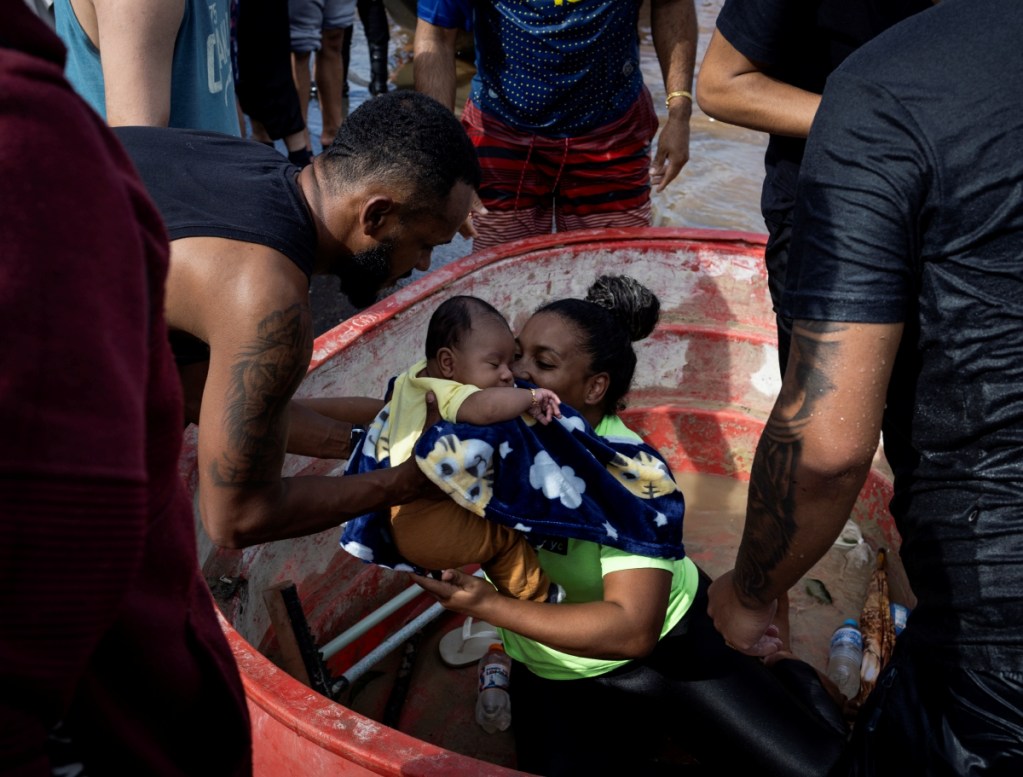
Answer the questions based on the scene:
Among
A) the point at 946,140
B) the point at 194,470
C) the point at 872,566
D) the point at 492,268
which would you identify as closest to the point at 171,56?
the point at 194,470

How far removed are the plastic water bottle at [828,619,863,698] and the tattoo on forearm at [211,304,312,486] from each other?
1.77 meters

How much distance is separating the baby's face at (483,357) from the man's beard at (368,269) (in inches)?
9.2

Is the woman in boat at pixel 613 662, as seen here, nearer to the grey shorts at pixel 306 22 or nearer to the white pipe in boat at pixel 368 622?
the white pipe in boat at pixel 368 622

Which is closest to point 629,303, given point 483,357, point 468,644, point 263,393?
point 483,357

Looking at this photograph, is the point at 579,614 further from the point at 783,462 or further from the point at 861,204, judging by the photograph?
the point at 861,204

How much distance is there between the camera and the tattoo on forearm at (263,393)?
1.50m

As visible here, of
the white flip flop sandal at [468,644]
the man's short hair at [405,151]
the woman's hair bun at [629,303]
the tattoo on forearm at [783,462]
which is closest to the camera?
the tattoo on forearm at [783,462]

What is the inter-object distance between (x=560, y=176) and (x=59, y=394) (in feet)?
9.48

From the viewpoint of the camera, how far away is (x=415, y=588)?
2600 mm

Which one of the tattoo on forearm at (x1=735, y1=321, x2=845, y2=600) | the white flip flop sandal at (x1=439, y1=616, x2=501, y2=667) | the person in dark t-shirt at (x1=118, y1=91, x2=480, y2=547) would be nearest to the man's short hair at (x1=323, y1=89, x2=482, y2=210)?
the person in dark t-shirt at (x1=118, y1=91, x2=480, y2=547)

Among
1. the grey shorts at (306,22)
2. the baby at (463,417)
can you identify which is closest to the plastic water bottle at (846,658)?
the baby at (463,417)

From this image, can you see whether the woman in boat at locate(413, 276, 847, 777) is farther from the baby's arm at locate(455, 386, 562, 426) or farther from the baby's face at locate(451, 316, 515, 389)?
the baby's arm at locate(455, 386, 562, 426)

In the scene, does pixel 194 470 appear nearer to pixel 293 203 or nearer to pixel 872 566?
pixel 293 203

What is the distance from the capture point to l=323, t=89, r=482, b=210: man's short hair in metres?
1.72
